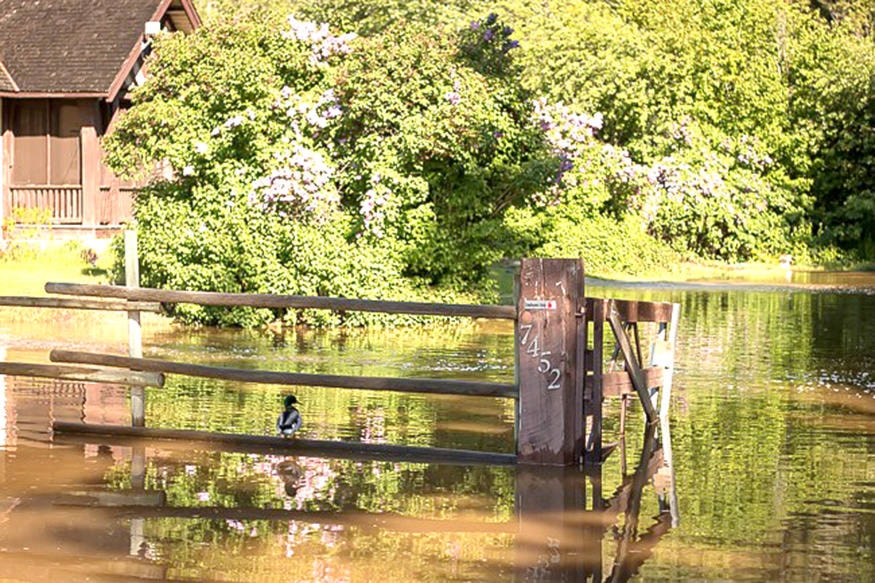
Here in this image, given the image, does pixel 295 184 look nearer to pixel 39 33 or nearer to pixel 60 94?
pixel 60 94

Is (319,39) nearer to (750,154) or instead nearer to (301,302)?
(301,302)

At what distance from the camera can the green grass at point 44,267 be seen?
27156 mm

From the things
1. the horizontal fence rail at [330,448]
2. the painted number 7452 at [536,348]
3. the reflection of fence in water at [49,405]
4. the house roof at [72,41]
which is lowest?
the horizontal fence rail at [330,448]

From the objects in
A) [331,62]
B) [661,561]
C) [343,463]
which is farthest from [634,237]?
[661,561]

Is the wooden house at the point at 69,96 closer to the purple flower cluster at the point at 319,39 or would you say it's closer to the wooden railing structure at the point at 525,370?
the purple flower cluster at the point at 319,39

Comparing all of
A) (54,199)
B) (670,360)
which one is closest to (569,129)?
(54,199)

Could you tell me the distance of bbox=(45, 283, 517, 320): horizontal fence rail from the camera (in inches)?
486

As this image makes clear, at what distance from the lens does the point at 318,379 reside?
1277 cm

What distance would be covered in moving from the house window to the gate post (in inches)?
1082

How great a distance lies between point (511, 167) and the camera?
2531cm

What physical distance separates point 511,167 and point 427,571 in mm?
16753

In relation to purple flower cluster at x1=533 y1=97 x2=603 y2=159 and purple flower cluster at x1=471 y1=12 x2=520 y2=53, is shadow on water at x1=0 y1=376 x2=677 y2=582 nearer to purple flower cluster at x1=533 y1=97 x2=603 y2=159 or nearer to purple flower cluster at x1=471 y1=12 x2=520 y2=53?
purple flower cluster at x1=471 y1=12 x2=520 y2=53

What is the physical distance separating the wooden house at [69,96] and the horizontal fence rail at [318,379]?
74.9 ft

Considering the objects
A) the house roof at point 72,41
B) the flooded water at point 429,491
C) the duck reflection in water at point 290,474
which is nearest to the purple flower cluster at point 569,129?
the house roof at point 72,41
